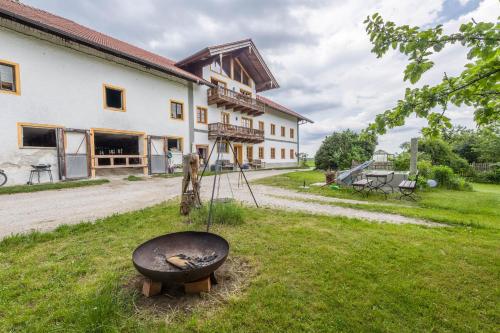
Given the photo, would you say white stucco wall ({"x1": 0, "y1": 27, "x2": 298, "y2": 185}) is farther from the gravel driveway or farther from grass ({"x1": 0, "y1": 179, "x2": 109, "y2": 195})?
the gravel driveway

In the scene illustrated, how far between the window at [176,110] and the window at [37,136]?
7.05m

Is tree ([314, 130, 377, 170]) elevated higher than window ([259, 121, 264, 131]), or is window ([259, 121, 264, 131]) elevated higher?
window ([259, 121, 264, 131])

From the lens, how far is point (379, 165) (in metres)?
15.5

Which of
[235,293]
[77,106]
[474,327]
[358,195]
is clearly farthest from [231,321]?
[77,106]

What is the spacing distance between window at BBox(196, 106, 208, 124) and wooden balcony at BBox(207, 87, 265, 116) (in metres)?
0.87

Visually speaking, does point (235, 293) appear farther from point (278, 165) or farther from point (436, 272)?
point (278, 165)

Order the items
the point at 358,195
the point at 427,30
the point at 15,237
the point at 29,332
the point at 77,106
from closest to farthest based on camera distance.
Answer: the point at 29,332 → the point at 427,30 → the point at 15,237 → the point at 358,195 → the point at 77,106

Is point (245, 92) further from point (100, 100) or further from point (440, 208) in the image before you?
point (440, 208)

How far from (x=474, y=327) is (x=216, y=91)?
1931cm

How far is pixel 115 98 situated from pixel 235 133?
387 inches

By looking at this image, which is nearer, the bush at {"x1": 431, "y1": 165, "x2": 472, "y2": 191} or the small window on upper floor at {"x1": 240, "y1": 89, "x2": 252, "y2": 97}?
the bush at {"x1": 431, "y1": 165, "x2": 472, "y2": 191}

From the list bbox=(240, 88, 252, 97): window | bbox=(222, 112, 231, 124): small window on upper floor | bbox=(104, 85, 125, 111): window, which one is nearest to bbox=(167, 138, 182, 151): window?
bbox=(104, 85, 125, 111): window

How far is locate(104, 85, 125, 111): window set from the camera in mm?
13522

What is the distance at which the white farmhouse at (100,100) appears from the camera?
9.96 m
